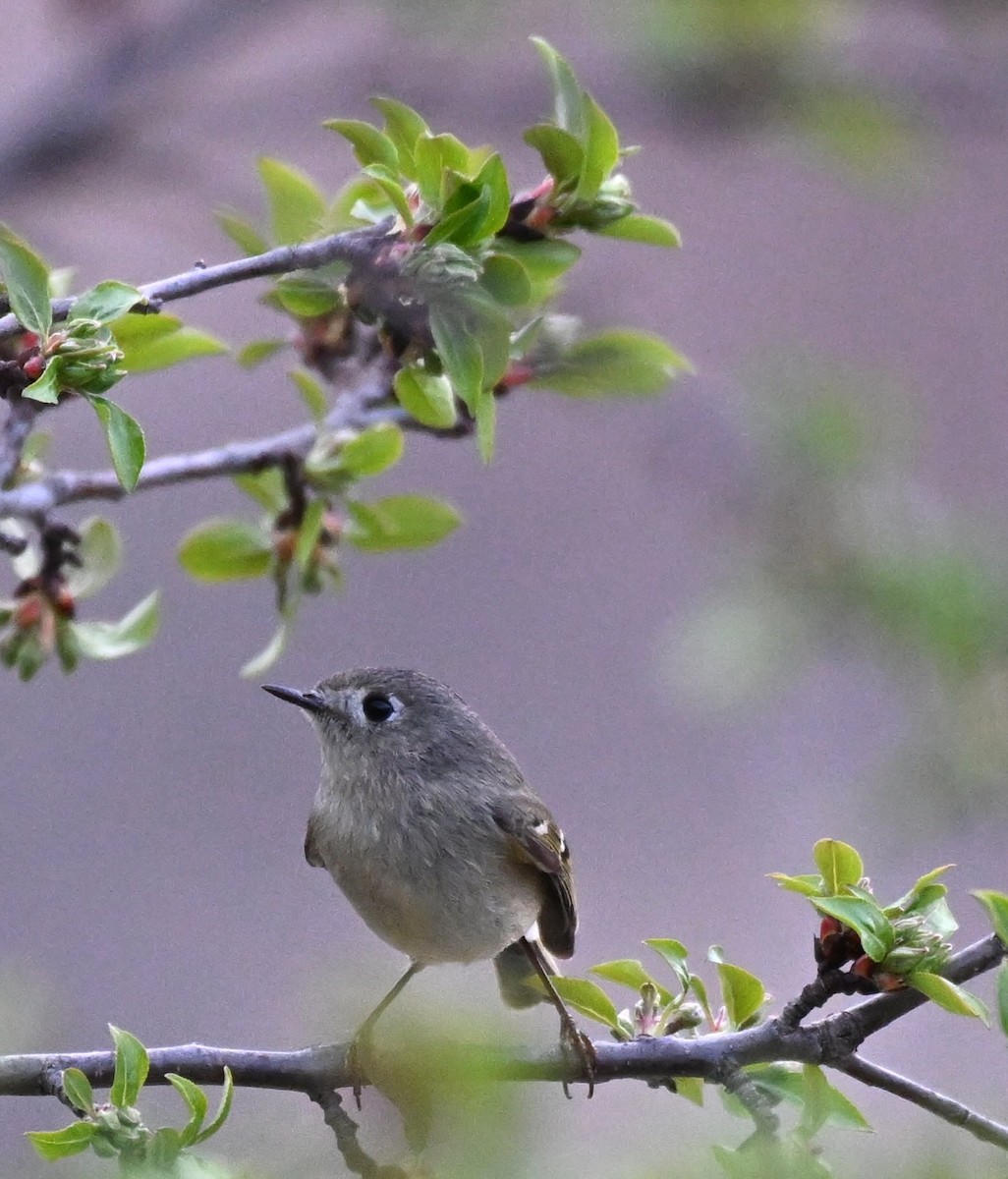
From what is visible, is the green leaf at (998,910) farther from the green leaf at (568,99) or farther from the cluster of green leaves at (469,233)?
the green leaf at (568,99)

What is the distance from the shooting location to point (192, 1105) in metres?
1.13

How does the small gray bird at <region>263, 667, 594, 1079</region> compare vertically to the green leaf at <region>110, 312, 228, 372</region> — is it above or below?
below

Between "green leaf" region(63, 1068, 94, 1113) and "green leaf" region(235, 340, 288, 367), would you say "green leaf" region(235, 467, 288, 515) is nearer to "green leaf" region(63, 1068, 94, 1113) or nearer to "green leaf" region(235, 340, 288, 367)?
"green leaf" region(235, 340, 288, 367)

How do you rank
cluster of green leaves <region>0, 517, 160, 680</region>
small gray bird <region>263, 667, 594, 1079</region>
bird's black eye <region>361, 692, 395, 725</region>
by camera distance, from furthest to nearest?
bird's black eye <region>361, 692, 395, 725</region>, small gray bird <region>263, 667, 594, 1079</region>, cluster of green leaves <region>0, 517, 160, 680</region>

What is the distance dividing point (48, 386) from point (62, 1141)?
59 cm

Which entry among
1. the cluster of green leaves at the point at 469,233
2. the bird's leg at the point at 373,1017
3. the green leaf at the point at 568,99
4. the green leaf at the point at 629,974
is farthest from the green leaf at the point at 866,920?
the green leaf at the point at 568,99

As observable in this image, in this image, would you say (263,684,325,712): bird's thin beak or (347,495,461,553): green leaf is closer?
(347,495,461,553): green leaf

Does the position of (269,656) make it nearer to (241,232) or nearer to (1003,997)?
(241,232)

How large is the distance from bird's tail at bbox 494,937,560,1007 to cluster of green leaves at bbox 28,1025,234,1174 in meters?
0.84

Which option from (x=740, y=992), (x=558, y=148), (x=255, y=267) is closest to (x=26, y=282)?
(x=255, y=267)

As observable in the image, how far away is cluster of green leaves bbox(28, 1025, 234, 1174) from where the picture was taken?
112 centimetres

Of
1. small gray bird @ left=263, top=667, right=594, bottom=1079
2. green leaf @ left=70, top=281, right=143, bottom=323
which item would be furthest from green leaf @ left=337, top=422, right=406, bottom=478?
green leaf @ left=70, top=281, right=143, bottom=323

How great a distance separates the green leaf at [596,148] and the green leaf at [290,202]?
1.77 ft

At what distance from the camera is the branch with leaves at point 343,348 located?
46.7 inches
